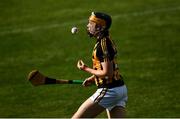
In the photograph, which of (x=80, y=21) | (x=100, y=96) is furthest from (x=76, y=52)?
(x=100, y=96)

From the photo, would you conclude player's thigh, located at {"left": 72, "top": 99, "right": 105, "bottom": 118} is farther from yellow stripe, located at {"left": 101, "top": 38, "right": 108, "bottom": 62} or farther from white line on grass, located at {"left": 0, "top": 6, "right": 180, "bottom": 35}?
white line on grass, located at {"left": 0, "top": 6, "right": 180, "bottom": 35}

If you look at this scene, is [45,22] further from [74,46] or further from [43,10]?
[74,46]

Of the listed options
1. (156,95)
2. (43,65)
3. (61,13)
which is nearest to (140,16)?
(61,13)

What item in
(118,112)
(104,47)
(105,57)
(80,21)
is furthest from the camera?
(80,21)

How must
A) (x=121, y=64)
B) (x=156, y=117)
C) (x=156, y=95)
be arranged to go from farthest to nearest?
(x=121, y=64)
(x=156, y=95)
(x=156, y=117)

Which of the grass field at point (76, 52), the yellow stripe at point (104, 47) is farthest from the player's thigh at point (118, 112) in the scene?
the grass field at point (76, 52)

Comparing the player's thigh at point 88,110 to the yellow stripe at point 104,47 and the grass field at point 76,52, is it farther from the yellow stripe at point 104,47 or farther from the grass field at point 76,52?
the grass field at point 76,52

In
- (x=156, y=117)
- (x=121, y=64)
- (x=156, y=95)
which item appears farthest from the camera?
(x=121, y=64)

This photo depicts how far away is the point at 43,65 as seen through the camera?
A: 1933 cm

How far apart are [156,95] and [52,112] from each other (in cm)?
274

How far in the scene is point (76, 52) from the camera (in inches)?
794

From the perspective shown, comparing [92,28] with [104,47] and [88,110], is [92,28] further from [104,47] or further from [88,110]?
[88,110]

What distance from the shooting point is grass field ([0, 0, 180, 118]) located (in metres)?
16.5

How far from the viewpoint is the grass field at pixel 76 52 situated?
16547 millimetres
